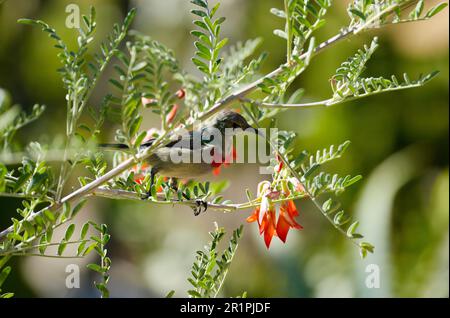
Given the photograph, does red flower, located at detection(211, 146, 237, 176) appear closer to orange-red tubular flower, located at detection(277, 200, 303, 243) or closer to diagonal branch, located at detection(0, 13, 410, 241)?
orange-red tubular flower, located at detection(277, 200, 303, 243)

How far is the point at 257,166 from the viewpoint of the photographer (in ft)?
14.3

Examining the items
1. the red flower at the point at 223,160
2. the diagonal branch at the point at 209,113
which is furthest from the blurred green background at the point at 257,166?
the diagonal branch at the point at 209,113

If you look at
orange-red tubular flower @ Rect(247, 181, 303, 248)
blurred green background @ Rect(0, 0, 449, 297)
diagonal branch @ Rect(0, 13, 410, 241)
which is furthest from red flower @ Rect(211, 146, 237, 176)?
blurred green background @ Rect(0, 0, 449, 297)

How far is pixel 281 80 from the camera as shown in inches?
39.2

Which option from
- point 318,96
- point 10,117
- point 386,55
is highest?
point 386,55

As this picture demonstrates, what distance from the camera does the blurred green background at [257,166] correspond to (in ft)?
12.9

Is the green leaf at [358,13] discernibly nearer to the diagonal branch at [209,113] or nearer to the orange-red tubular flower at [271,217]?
the diagonal branch at [209,113]

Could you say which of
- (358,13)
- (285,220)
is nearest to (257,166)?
(285,220)

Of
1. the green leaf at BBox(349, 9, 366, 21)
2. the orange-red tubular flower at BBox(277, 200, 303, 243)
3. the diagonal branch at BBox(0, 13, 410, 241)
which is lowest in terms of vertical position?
the orange-red tubular flower at BBox(277, 200, 303, 243)

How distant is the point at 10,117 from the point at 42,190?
0.24 metres

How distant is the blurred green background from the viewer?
12.9 ft

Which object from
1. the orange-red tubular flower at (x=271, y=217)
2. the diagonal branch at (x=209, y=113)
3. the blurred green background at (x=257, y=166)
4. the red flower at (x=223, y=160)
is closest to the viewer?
the diagonal branch at (x=209, y=113)
